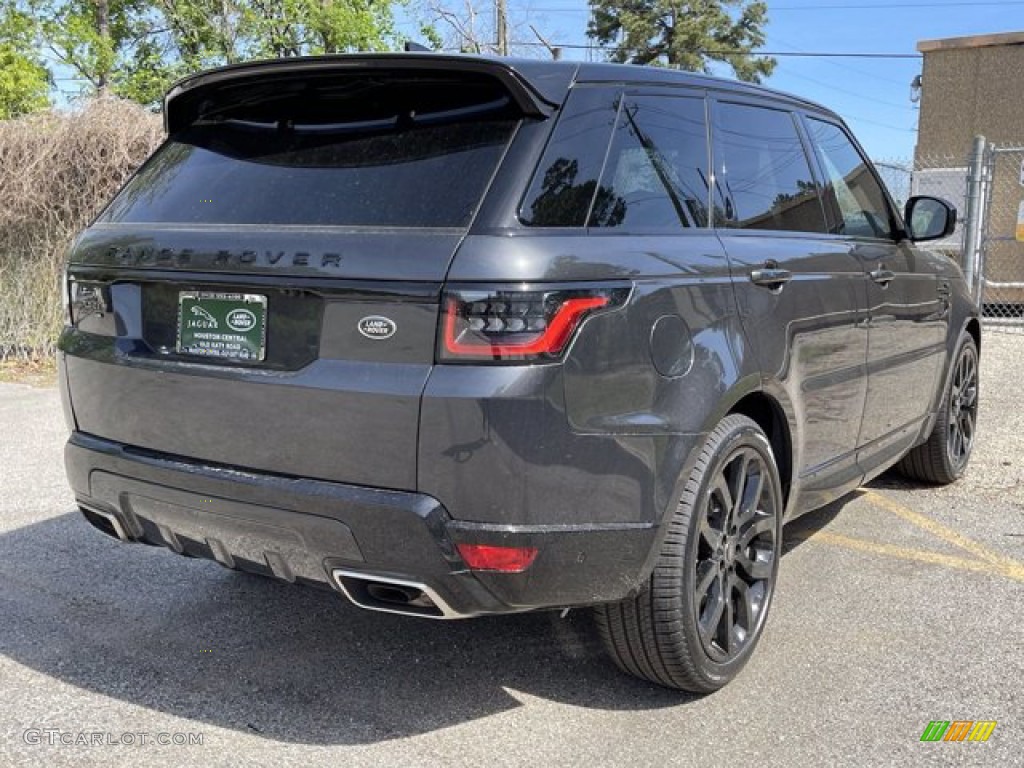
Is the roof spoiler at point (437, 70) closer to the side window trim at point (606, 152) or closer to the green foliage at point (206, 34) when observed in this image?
the side window trim at point (606, 152)

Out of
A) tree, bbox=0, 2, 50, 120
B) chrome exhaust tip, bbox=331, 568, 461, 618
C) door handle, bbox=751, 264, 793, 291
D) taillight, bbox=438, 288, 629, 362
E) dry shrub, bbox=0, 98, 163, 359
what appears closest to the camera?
taillight, bbox=438, 288, 629, 362

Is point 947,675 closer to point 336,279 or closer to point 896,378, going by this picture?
point 896,378

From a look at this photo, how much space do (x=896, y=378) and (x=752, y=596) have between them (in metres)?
1.51

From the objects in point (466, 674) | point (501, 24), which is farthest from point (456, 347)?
point (501, 24)

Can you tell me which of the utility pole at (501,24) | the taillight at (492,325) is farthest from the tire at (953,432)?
the utility pole at (501,24)

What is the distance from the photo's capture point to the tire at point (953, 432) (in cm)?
505

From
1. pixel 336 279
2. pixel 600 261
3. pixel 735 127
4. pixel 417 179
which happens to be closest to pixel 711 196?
pixel 735 127

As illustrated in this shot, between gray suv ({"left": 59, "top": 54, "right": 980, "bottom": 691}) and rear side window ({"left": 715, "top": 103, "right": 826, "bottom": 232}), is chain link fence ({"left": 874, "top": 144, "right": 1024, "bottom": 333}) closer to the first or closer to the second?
rear side window ({"left": 715, "top": 103, "right": 826, "bottom": 232})

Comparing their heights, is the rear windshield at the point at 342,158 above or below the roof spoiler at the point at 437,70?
below

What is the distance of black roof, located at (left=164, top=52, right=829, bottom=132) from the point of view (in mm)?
2510

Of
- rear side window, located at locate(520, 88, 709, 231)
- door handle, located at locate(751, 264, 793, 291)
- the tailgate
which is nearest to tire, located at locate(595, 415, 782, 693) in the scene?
door handle, located at locate(751, 264, 793, 291)

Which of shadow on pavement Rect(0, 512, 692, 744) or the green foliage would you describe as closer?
shadow on pavement Rect(0, 512, 692, 744)

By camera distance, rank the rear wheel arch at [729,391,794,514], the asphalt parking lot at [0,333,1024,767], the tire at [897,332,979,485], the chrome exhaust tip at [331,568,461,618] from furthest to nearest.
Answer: the tire at [897,332,979,485] → the rear wheel arch at [729,391,794,514] → the asphalt parking lot at [0,333,1024,767] → the chrome exhaust tip at [331,568,461,618]

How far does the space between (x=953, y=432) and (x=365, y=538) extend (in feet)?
13.2
